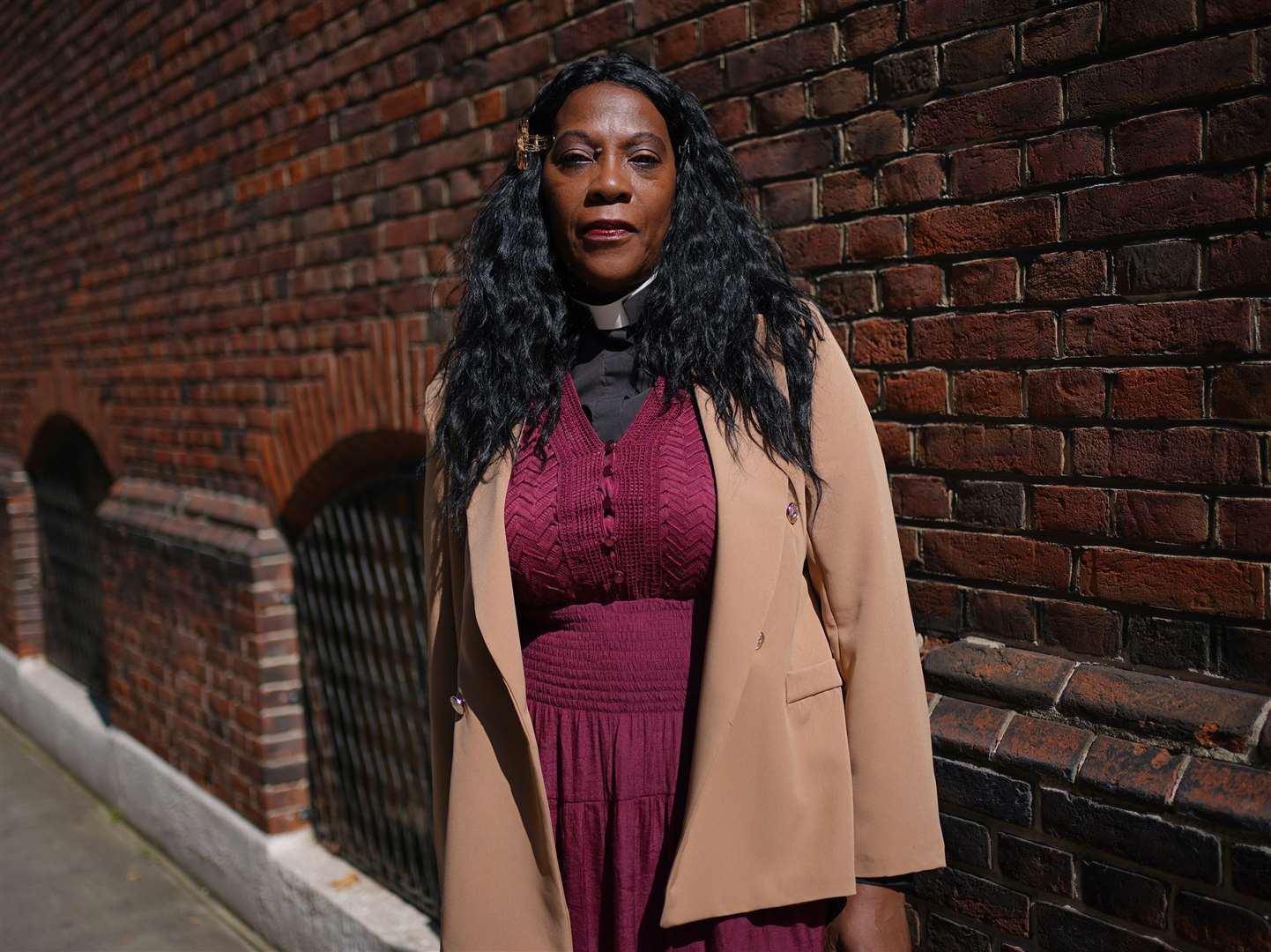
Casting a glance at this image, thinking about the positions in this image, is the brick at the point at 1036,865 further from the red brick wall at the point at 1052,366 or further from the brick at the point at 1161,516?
the brick at the point at 1161,516

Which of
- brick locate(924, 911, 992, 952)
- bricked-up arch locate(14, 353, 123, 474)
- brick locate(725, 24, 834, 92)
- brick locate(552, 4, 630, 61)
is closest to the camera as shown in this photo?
brick locate(924, 911, 992, 952)

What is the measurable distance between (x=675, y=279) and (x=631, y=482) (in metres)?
0.38

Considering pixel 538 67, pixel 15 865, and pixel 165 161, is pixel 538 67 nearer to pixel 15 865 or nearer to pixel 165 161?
pixel 165 161

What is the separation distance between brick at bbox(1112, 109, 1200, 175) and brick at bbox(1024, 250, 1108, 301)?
147 millimetres

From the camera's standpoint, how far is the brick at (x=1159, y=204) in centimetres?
171

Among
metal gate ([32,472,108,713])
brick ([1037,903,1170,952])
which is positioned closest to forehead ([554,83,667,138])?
brick ([1037,903,1170,952])

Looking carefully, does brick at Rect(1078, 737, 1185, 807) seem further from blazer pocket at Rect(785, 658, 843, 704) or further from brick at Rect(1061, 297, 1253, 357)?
brick at Rect(1061, 297, 1253, 357)

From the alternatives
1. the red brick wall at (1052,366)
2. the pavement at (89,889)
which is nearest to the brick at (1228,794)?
the red brick wall at (1052,366)

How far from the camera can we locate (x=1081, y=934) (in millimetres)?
1891

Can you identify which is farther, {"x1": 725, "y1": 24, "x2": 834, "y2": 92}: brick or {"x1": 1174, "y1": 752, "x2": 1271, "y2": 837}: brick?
{"x1": 725, "y1": 24, "x2": 834, "y2": 92}: brick

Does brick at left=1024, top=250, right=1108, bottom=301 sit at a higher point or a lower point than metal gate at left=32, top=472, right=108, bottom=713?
higher

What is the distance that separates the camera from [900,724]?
1846 millimetres

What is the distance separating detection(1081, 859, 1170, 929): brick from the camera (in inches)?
69.6

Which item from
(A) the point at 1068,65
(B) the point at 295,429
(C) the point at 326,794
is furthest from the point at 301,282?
(A) the point at 1068,65
